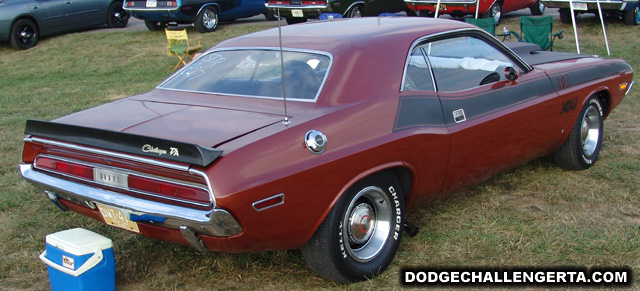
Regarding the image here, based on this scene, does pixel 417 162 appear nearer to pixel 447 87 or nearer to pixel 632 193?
pixel 447 87

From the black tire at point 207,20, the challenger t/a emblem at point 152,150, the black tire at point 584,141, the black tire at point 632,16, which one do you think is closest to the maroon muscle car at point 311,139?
the challenger t/a emblem at point 152,150

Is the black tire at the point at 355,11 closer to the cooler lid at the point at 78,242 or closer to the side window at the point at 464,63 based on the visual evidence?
the side window at the point at 464,63

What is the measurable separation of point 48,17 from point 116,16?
1.97 m

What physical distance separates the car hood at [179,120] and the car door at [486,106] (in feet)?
4.14

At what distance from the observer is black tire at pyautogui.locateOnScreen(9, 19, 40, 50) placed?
47.9ft

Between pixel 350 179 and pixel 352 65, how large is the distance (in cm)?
74

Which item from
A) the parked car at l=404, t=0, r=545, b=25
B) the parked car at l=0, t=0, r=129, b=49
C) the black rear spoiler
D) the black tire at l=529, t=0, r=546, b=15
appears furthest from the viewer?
the black tire at l=529, t=0, r=546, b=15

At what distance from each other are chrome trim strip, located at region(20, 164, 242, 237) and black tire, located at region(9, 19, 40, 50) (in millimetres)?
12426

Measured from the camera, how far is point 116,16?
16.8 meters

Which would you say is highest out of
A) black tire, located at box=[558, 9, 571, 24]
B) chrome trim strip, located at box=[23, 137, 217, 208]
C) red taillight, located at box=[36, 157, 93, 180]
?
chrome trim strip, located at box=[23, 137, 217, 208]

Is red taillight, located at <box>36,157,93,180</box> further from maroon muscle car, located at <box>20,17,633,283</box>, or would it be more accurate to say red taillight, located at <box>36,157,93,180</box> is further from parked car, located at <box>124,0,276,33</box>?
parked car, located at <box>124,0,276,33</box>

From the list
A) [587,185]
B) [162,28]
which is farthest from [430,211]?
[162,28]

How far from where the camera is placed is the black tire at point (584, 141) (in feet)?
17.1

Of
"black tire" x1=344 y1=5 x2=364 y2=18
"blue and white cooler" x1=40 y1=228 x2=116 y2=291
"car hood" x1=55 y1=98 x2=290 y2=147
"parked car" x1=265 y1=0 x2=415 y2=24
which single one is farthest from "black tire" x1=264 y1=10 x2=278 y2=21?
"blue and white cooler" x1=40 y1=228 x2=116 y2=291
